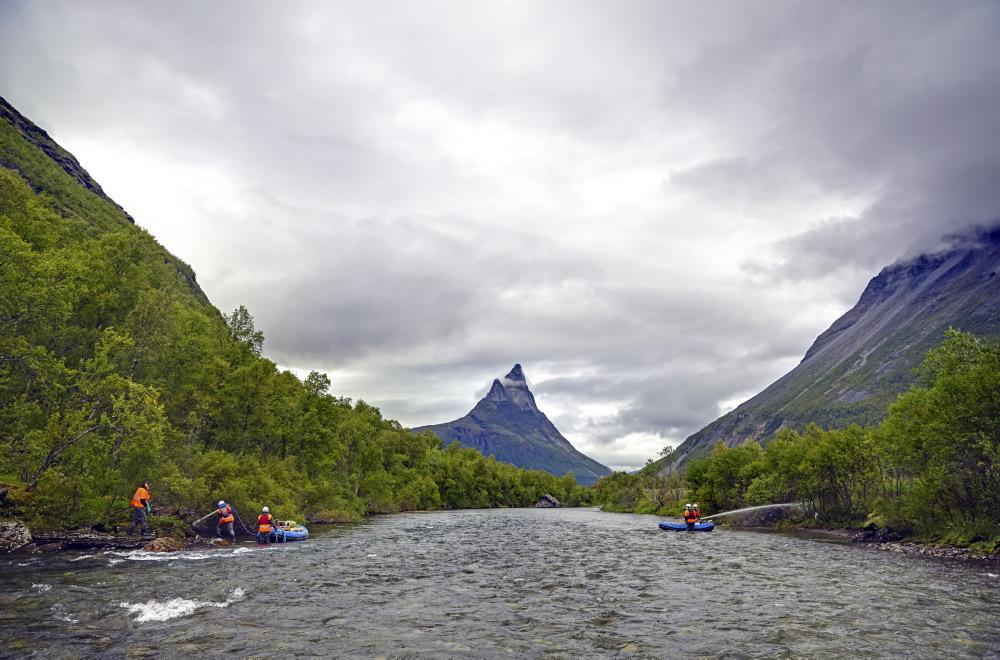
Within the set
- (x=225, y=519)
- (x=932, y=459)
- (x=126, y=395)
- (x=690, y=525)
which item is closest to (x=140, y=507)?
(x=225, y=519)

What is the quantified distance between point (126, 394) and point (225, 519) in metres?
13.8

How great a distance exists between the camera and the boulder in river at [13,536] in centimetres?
3419

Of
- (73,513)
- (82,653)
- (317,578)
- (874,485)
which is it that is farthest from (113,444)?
(874,485)

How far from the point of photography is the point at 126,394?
4475 centimetres

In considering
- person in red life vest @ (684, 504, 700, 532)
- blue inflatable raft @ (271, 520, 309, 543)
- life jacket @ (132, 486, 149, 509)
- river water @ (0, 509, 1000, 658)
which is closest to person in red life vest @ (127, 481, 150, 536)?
life jacket @ (132, 486, 149, 509)

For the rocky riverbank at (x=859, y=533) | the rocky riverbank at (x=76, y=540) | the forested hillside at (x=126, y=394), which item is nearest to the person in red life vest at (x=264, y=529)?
the rocky riverbank at (x=76, y=540)

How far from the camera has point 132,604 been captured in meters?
21.8

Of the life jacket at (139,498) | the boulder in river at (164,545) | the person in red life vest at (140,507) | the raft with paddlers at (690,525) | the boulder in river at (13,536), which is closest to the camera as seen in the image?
the boulder in river at (13,536)

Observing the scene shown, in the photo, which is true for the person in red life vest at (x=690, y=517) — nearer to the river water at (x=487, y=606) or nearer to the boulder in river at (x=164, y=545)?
the river water at (x=487, y=606)

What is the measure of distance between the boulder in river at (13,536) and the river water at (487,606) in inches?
98.0

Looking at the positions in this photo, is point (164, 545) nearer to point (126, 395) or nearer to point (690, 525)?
point (126, 395)

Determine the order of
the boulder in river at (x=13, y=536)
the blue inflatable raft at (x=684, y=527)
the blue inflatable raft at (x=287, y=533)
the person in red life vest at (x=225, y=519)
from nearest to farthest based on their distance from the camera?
the boulder in river at (x=13, y=536) → the person in red life vest at (x=225, y=519) → the blue inflatable raft at (x=287, y=533) → the blue inflatable raft at (x=684, y=527)

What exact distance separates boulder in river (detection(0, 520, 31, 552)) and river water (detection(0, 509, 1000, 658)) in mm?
2490

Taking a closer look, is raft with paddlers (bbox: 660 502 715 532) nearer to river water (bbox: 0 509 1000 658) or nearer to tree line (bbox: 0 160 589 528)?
river water (bbox: 0 509 1000 658)
